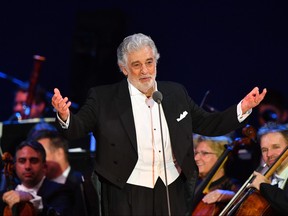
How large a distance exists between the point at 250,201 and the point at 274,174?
0.26 meters

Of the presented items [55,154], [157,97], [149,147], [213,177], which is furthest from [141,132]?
[55,154]

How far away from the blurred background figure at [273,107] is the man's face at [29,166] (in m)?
2.30

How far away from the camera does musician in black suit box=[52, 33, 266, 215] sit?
3.83 metres

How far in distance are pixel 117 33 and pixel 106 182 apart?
13.9ft

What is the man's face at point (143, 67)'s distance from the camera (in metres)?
3.92

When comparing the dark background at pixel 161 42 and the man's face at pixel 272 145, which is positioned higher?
the dark background at pixel 161 42

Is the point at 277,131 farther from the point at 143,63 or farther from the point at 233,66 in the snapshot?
the point at 233,66

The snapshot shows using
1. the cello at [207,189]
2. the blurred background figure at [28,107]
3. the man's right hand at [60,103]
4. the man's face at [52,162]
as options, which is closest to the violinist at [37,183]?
the man's face at [52,162]

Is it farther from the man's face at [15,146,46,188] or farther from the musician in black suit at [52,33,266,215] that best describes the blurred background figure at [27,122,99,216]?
the musician in black suit at [52,33,266,215]

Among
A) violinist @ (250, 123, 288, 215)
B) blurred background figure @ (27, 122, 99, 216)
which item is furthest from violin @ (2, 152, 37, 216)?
violinist @ (250, 123, 288, 215)

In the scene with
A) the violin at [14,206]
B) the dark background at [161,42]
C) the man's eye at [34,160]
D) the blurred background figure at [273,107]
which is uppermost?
the dark background at [161,42]

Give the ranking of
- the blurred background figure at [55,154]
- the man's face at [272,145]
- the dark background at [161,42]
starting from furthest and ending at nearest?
the dark background at [161,42], the blurred background figure at [55,154], the man's face at [272,145]

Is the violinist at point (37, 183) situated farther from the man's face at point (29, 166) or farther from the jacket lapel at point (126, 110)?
the jacket lapel at point (126, 110)

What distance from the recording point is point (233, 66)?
7.59 metres
